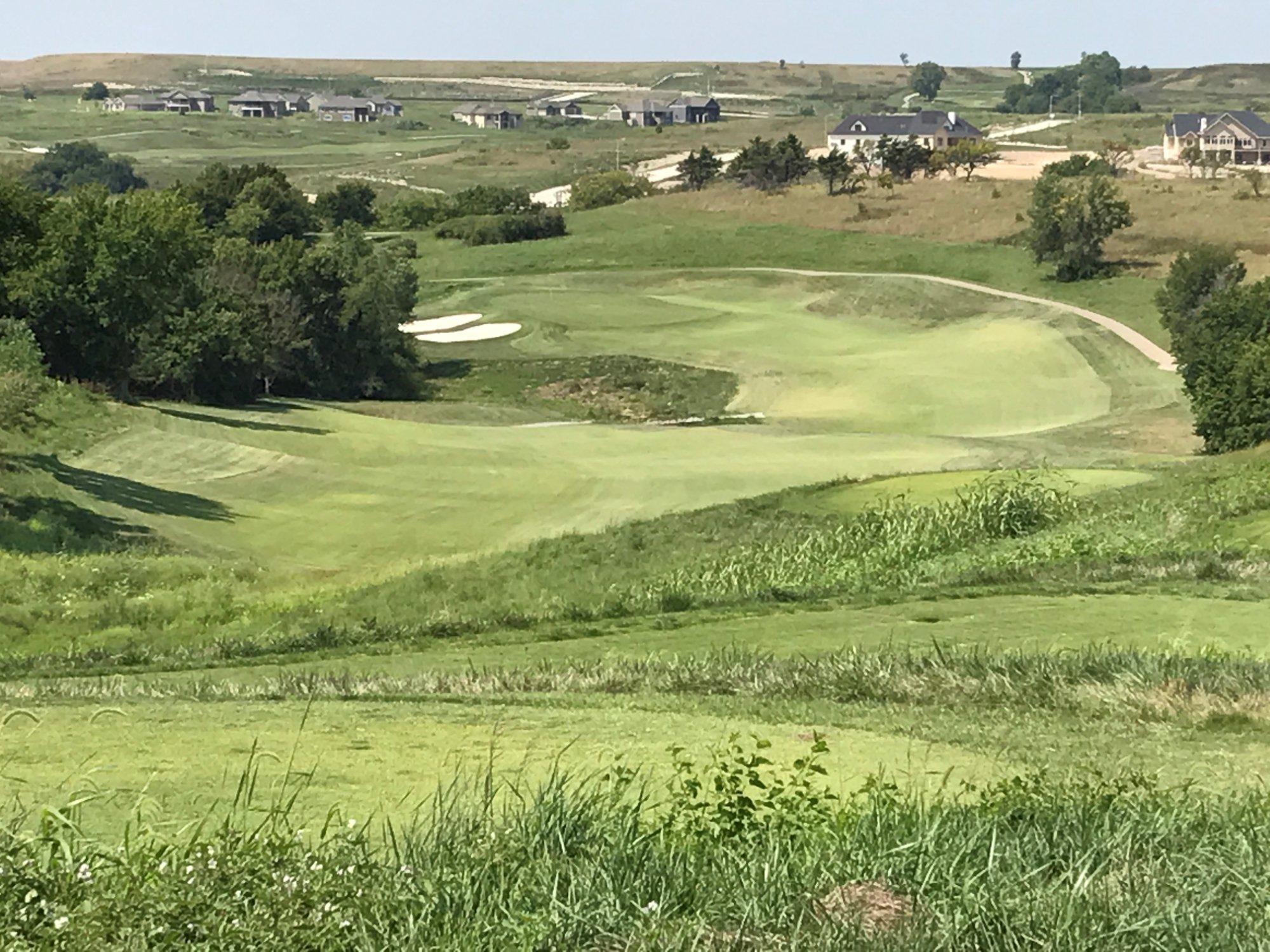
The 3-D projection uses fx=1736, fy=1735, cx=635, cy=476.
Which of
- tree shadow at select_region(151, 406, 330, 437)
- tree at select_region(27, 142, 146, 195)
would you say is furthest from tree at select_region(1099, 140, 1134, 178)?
tree shadow at select_region(151, 406, 330, 437)

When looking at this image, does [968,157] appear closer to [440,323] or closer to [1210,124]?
[1210,124]

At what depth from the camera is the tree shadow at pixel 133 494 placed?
31109mm

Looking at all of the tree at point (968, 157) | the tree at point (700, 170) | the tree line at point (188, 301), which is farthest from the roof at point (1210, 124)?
the tree line at point (188, 301)

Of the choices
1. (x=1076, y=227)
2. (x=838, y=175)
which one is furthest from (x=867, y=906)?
(x=838, y=175)

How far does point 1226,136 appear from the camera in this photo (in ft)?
522

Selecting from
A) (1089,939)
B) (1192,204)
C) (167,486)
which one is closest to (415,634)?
(1089,939)

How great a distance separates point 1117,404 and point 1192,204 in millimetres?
40156

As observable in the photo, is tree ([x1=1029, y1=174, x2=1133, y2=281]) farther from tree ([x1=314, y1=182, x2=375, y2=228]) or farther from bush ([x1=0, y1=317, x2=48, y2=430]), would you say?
bush ([x1=0, y1=317, x2=48, y2=430])

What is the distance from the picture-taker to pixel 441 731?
9.66 m

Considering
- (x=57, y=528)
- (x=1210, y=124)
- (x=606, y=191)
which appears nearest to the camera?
(x=57, y=528)

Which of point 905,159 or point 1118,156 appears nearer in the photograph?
point 905,159

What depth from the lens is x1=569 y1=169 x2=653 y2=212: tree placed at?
4825 inches

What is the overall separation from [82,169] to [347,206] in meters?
51.5

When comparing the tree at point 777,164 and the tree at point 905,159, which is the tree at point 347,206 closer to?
the tree at point 777,164
